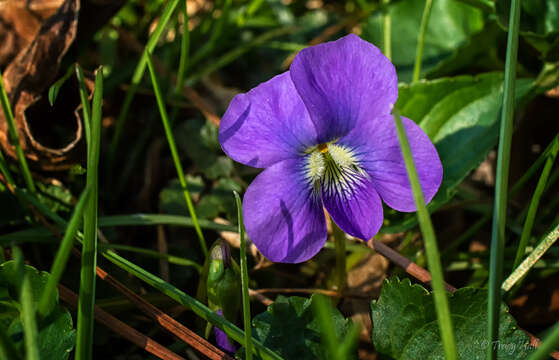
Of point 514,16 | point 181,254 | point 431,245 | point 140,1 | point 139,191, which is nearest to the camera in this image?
point 431,245

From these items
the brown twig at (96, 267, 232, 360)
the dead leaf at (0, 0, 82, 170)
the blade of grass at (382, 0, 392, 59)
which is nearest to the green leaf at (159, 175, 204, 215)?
the dead leaf at (0, 0, 82, 170)

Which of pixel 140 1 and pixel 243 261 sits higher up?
pixel 140 1

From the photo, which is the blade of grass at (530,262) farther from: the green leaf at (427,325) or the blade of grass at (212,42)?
the blade of grass at (212,42)

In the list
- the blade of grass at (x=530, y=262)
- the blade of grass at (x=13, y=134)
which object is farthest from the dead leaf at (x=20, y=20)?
the blade of grass at (x=530, y=262)

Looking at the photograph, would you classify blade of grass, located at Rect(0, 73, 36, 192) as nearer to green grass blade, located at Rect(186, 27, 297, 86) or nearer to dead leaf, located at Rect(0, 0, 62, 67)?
dead leaf, located at Rect(0, 0, 62, 67)

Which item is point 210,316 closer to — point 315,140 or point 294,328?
point 294,328

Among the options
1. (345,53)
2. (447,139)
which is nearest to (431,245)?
(345,53)

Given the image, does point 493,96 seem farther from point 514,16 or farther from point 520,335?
point 520,335
